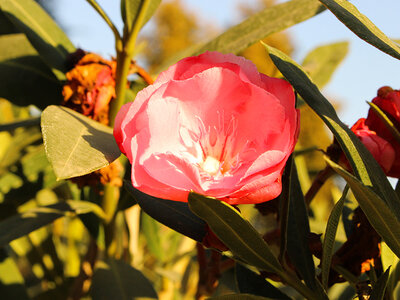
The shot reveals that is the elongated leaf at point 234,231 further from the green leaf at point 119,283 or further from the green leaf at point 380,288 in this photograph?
the green leaf at point 119,283

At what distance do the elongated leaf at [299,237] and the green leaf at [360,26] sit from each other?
0.16 meters

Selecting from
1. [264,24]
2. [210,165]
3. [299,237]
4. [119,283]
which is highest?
[264,24]

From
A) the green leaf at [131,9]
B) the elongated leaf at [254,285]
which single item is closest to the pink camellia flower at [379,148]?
the elongated leaf at [254,285]

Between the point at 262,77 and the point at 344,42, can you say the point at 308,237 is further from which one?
the point at 344,42

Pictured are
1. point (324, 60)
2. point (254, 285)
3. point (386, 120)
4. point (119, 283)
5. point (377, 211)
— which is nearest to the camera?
point (377, 211)

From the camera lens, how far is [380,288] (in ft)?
1.56

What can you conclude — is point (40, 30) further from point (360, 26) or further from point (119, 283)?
point (360, 26)

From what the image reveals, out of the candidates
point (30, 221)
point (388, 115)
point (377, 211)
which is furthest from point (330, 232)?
point (30, 221)

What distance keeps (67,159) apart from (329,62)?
0.73 meters

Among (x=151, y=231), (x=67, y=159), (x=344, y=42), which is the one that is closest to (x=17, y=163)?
(x=151, y=231)

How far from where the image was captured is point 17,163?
0.97m

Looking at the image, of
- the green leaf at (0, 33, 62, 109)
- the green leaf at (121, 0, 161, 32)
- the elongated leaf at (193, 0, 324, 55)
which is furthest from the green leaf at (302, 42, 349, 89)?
the green leaf at (0, 33, 62, 109)

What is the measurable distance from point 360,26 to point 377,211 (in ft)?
0.59

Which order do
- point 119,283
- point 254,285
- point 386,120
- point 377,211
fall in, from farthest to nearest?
point 119,283, point 254,285, point 386,120, point 377,211
